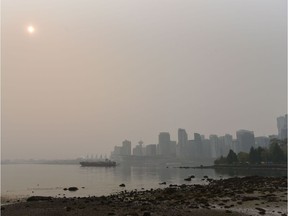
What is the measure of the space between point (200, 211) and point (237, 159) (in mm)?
166307

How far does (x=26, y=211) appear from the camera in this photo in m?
37.0

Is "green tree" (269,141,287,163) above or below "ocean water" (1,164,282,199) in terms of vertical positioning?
above

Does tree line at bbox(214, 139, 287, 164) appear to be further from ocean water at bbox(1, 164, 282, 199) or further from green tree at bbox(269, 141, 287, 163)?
ocean water at bbox(1, 164, 282, 199)

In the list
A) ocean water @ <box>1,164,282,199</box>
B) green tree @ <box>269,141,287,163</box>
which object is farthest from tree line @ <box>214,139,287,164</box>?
ocean water @ <box>1,164,282,199</box>

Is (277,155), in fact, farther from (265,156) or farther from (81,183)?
(81,183)

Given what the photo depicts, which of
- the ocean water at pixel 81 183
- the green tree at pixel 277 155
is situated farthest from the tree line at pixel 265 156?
the ocean water at pixel 81 183

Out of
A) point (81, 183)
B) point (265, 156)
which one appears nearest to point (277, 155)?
point (265, 156)

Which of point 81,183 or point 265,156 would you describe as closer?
point 81,183

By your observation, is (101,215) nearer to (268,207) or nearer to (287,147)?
(268,207)

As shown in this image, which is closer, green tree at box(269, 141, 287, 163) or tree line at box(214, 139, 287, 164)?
green tree at box(269, 141, 287, 163)

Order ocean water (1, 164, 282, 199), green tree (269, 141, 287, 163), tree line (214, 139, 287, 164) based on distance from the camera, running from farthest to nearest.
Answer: tree line (214, 139, 287, 164)
green tree (269, 141, 287, 163)
ocean water (1, 164, 282, 199)

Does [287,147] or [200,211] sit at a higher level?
[287,147]

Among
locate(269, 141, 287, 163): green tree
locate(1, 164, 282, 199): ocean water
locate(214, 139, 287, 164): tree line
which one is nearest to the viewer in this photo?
locate(1, 164, 282, 199): ocean water

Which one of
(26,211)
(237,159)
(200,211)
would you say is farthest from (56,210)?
(237,159)
